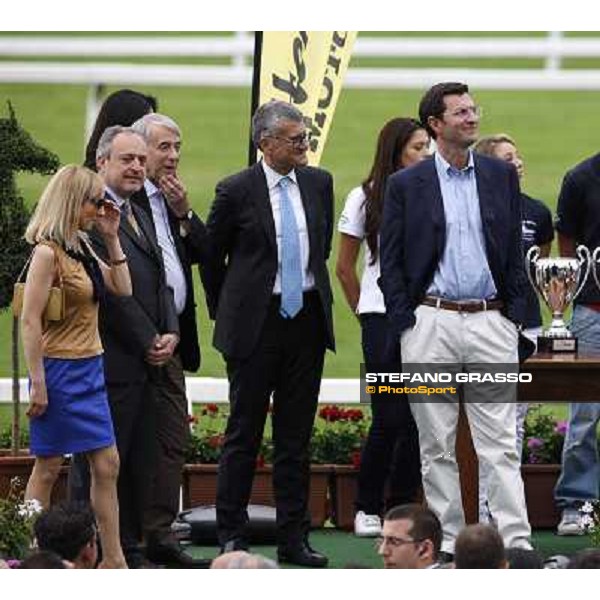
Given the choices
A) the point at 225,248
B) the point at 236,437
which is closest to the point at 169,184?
the point at 225,248

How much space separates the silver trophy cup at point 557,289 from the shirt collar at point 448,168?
2.82 ft

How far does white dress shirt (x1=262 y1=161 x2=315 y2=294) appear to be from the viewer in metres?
9.58

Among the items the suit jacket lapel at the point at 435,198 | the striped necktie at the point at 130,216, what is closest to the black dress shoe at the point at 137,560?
the striped necktie at the point at 130,216

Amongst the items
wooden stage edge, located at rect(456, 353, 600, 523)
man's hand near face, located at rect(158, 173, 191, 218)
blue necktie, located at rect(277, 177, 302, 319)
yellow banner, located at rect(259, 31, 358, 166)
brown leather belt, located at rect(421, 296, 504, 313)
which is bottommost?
wooden stage edge, located at rect(456, 353, 600, 523)

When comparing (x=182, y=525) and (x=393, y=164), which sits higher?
(x=393, y=164)

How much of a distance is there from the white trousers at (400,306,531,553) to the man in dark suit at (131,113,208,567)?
0.91 metres

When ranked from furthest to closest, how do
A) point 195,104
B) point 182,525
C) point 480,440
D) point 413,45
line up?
point 195,104 < point 413,45 < point 182,525 < point 480,440

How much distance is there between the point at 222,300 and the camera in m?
9.66

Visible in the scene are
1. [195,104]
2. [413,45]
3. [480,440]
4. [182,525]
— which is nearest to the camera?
[480,440]

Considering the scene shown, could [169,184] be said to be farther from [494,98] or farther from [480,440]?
[494,98]

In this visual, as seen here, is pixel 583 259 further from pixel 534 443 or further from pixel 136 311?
pixel 136 311

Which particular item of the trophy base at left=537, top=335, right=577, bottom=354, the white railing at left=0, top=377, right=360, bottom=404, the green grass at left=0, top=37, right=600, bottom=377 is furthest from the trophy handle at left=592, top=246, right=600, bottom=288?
the green grass at left=0, top=37, right=600, bottom=377

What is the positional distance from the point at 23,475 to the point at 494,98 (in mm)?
19169

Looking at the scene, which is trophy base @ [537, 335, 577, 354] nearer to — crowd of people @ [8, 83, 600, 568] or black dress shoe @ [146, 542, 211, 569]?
crowd of people @ [8, 83, 600, 568]
